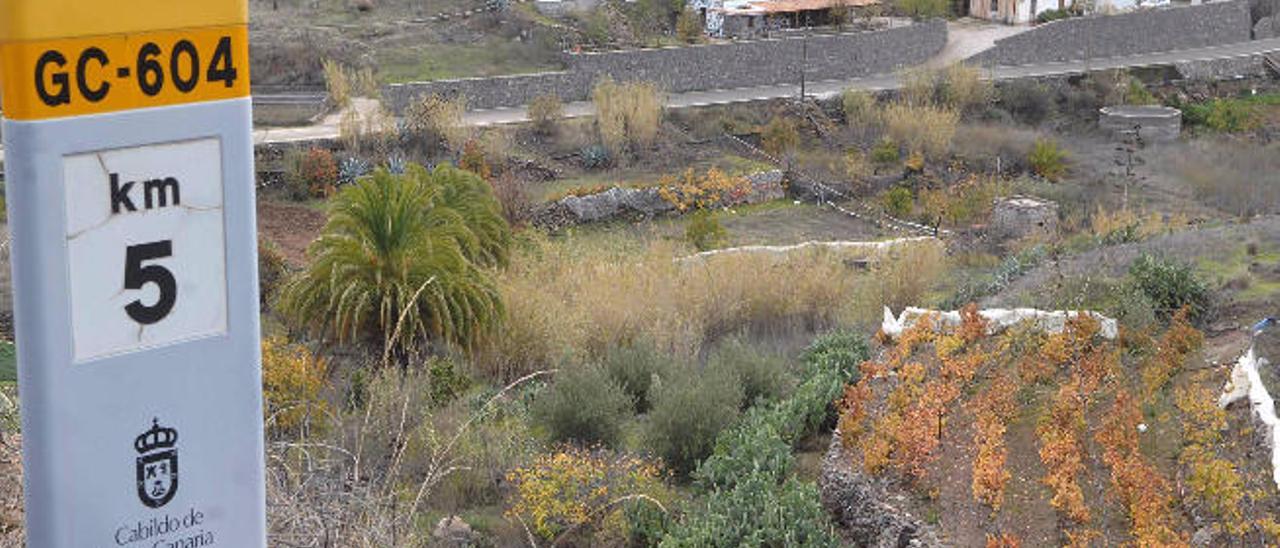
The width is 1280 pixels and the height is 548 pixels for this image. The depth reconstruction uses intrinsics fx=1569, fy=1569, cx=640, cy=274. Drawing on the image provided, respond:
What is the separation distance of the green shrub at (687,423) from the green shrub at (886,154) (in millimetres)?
17258

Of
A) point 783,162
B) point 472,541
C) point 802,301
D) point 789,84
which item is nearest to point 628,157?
point 783,162

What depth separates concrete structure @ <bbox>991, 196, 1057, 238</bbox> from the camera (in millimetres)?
22516

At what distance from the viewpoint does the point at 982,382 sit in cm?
1146

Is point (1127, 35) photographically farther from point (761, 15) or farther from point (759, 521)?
point (759, 521)

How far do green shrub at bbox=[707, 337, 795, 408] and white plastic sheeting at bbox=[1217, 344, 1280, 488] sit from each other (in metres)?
3.32

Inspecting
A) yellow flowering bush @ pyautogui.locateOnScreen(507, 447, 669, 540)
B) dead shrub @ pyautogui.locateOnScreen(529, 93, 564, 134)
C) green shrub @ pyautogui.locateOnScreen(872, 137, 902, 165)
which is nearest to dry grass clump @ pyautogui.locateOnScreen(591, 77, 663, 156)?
dead shrub @ pyautogui.locateOnScreen(529, 93, 564, 134)

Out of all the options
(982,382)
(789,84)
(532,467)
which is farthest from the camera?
(789,84)

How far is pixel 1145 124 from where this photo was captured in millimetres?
32031

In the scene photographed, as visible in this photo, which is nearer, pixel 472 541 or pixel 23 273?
pixel 23 273

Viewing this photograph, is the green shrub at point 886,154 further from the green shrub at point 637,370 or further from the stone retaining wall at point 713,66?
the green shrub at point 637,370

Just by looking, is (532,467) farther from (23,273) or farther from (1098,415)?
(23,273)

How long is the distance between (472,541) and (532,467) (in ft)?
2.54

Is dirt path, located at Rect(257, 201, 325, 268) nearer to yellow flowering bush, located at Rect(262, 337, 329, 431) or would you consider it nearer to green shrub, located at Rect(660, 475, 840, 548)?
yellow flowering bush, located at Rect(262, 337, 329, 431)

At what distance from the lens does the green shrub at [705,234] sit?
73.0 ft
